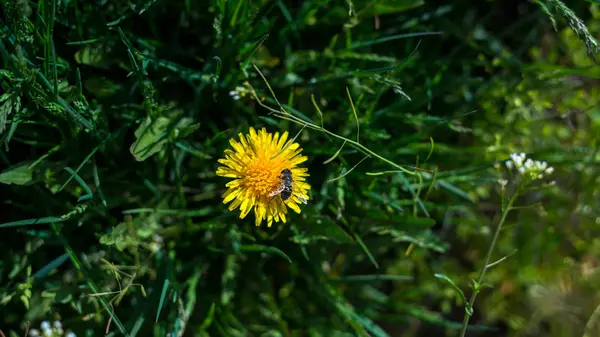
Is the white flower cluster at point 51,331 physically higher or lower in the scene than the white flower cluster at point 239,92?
lower

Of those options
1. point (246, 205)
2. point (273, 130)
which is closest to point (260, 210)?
point (246, 205)

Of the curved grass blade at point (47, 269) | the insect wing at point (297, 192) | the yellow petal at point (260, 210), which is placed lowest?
the curved grass blade at point (47, 269)

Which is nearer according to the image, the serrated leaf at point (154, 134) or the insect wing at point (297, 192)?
the insect wing at point (297, 192)

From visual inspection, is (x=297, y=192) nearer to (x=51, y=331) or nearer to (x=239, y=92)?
(x=239, y=92)

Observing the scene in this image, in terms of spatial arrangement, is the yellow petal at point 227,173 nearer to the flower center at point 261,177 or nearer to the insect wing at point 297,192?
the flower center at point 261,177

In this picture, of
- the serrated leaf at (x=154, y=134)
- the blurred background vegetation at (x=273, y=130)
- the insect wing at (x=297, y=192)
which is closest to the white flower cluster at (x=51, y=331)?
the blurred background vegetation at (x=273, y=130)

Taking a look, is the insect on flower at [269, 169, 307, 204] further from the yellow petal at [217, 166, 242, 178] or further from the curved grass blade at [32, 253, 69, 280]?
the curved grass blade at [32, 253, 69, 280]

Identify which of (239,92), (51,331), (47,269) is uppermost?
(239,92)
